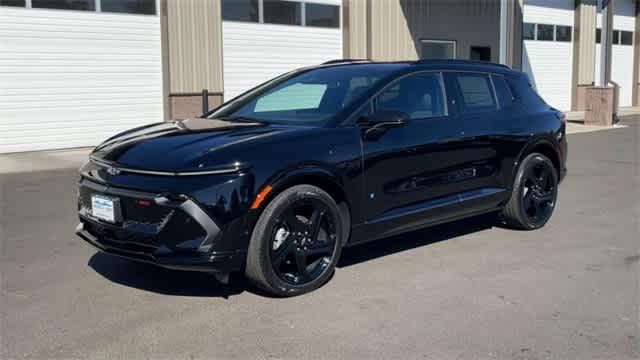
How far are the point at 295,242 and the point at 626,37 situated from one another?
3088 cm

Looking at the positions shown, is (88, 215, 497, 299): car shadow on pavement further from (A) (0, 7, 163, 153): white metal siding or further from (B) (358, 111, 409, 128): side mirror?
(A) (0, 7, 163, 153): white metal siding

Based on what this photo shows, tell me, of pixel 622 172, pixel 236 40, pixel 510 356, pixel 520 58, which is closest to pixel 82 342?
pixel 510 356

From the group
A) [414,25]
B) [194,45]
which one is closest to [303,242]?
[194,45]

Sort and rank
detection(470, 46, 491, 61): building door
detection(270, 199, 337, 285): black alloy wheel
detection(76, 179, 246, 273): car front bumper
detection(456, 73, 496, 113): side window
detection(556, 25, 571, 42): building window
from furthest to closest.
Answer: detection(556, 25, 571, 42): building window, detection(470, 46, 491, 61): building door, detection(456, 73, 496, 113): side window, detection(270, 199, 337, 285): black alloy wheel, detection(76, 179, 246, 273): car front bumper

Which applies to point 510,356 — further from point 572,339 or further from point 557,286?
point 557,286

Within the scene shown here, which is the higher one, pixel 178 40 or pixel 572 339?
pixel 178 40

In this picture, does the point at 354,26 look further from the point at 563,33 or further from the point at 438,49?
the point at 563,33

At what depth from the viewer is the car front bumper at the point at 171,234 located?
442 cm

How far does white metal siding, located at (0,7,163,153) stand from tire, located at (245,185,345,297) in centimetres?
1125

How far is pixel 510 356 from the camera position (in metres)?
3.87

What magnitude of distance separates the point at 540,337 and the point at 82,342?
264 cm

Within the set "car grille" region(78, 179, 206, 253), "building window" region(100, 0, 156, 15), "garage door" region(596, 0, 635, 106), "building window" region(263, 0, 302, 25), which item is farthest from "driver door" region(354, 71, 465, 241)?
"garage door" region(596, 0, 635, 106)

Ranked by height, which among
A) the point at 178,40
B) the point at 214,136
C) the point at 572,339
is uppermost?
the point at 178,40

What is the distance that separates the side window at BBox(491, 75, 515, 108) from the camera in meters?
6.69
